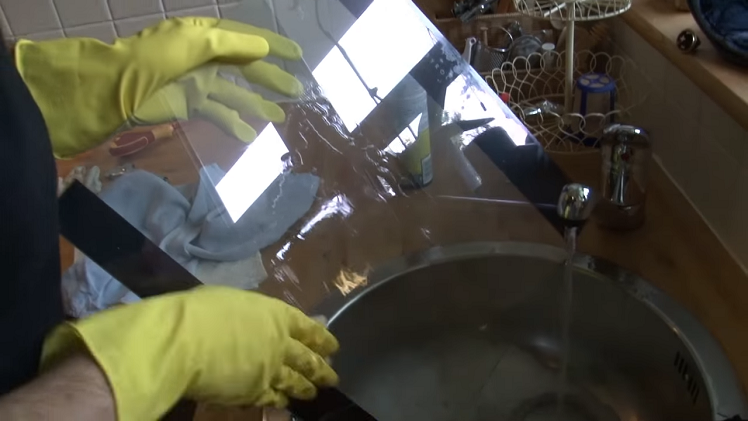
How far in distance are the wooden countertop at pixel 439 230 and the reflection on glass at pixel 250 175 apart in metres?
0.02

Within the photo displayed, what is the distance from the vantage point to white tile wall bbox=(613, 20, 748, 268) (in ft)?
2.64

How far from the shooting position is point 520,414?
2.93 ft

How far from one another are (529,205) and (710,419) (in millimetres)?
382

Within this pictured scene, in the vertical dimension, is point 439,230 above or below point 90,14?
below

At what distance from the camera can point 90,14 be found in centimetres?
136

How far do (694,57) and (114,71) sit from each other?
2.35 ft

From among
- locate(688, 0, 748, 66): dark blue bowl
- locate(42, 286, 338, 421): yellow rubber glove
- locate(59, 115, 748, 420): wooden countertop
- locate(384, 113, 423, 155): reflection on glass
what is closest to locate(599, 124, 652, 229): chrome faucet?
locate(59, 115, 748, 420): wooden countertop

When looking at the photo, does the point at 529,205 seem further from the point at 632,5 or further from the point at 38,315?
the point at 38,315

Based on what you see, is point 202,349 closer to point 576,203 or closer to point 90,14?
point 576,203

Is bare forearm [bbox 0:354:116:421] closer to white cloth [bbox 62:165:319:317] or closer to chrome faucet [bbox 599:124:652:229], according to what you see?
white cloth [bbox 62:165:319:317]

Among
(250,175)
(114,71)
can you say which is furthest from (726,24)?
(114,71)

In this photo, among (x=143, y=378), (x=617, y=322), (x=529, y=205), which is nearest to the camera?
(x=143, y=378)

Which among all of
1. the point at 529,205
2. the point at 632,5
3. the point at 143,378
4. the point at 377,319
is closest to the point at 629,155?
the point at 529,205

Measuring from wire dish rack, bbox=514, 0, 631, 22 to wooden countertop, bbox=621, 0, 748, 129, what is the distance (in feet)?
Result: 0.08
